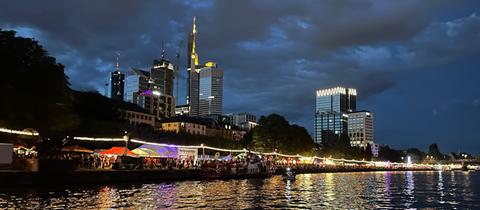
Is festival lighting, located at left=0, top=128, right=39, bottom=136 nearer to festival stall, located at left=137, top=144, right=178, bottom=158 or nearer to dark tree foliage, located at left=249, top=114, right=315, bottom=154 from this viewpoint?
festival stall, located at left=137, top=144, right=178, bottom=158

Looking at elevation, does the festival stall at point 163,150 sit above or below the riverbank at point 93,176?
above

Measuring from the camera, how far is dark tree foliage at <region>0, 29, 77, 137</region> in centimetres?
4766

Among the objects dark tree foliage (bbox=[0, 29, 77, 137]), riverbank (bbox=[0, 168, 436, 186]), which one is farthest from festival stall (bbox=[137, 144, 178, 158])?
dark tree foliage (bbox=[0, 29, 77, 137])

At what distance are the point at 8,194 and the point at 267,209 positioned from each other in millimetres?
20533

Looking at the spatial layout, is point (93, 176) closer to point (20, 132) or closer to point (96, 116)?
point (20, 132)

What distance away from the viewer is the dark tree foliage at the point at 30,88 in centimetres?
Result: 4766

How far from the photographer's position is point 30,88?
4959 cm

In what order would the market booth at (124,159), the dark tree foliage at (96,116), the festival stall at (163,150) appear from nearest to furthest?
the market booth at (124,159) < the festival stall at (163,150) < the dark tree foliage at (96,116)

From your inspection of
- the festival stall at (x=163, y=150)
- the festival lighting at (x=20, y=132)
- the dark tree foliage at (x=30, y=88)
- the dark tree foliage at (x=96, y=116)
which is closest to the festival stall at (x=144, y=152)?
the festival stall at (x=163, y=150)

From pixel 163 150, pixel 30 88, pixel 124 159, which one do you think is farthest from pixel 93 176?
pixel 163 150

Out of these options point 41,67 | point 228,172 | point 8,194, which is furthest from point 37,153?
point 228,172

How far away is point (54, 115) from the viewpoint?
175 feet

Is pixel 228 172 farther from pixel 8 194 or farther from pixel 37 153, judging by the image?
pixel 8 194

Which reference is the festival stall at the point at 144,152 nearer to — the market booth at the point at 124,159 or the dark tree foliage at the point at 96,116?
the market booth at the point at 124,159
